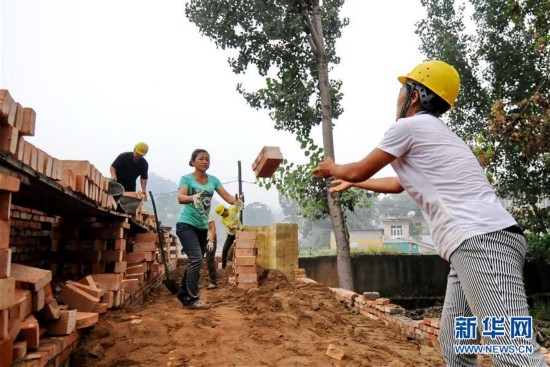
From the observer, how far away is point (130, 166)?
7.06 m

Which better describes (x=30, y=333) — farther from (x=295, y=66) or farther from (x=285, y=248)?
(x=295, y=66)

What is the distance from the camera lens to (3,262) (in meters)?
2.12

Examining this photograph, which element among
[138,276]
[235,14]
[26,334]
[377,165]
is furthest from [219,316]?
[235,14]

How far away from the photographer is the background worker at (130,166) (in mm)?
7000

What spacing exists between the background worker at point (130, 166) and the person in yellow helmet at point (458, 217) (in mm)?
5440

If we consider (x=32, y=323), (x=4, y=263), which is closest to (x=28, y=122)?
(x=4, y=263)

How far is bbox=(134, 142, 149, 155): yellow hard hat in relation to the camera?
280 inches

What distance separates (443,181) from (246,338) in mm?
2399

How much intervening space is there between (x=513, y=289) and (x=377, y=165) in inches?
29.8

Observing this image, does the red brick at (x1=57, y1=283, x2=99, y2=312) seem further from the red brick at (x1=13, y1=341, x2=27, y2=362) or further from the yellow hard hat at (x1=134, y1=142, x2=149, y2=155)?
the yellow hard hat at (x1=134, y1=142, x2=149, y2=155)

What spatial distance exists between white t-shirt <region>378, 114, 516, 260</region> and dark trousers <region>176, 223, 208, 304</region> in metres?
3.28

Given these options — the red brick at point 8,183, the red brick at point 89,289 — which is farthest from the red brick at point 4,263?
the red brick at point 89,289

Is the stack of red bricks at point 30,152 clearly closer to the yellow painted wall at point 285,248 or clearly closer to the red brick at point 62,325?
the red brick at point 62,325

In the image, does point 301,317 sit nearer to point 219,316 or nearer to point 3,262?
point 219,316
